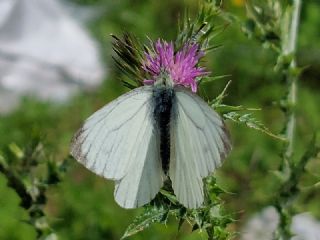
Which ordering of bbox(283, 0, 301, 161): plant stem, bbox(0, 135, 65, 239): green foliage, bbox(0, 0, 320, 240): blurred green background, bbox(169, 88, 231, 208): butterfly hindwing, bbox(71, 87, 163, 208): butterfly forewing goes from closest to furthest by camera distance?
bbox(169, 88, 231, 208): butterfly hindwing < bbox(71, 87, 163, 208): butterfly forewing < bbox(0, 135, 65, 239): green foliage < bbox(283, 0, 301, 161): plant stem < bbox(0, 0, 320, 240): blurred green background

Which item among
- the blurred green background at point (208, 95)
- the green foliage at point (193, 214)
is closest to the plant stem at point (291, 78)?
the green foliage at point (193, 214)

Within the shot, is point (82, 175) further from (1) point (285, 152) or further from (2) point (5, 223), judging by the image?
(1) point (285, 152)

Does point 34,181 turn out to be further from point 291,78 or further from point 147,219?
point 291,78

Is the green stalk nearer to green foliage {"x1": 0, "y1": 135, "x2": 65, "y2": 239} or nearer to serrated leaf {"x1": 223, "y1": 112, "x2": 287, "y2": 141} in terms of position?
serrated leaf {"x1": 223, "y1": 112, "x2": 287, "y2": 141}

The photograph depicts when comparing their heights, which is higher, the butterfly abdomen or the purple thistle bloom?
the purple thistle bloom

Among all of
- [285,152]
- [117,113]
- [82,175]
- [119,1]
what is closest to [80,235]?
[82,175]

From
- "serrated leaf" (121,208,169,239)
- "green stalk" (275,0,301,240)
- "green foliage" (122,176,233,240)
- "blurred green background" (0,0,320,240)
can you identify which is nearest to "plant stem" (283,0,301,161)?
"green stalk" (275,0,301,240)
